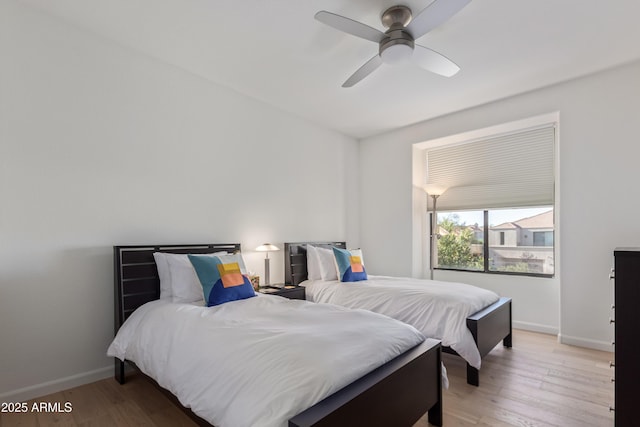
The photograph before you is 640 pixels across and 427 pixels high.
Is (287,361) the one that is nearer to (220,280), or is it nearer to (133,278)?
(220,280)

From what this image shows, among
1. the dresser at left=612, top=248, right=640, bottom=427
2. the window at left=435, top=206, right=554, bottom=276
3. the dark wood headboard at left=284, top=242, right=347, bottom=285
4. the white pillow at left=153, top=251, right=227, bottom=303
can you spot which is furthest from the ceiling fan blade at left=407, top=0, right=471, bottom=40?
the window at left=435, top=206, right=554, bottom=276

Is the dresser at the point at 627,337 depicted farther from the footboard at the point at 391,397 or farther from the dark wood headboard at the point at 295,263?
the dark wood headboard at the point at 295,263

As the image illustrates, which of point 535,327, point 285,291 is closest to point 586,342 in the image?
point 535,327

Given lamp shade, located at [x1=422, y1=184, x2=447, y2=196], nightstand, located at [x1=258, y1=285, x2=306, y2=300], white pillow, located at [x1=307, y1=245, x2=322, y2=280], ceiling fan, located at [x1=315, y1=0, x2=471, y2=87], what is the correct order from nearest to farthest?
1. ceiling fan, located at [x1=315, y1=0, x2=471, y2=87]
2. nightstand, located at [x1=258, y1=285, x2=306, y2=300]
3. white pillow, located at [x1=307, y1=245, x2=322, y2=280]
4. lamp shade, located at [x1=422, y1=184, x2=447, y2=196]

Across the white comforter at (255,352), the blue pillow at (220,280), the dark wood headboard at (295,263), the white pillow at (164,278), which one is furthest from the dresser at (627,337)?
the dark wood headboard at (295,263)

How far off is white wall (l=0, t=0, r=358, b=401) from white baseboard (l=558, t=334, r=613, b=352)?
11.6 feet

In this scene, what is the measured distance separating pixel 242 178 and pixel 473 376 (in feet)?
9.38

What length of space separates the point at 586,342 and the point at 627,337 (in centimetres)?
228

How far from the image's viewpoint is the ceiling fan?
6.37 ft

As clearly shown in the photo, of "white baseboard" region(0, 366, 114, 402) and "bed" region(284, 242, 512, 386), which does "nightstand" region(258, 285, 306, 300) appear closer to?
"bed" region(284, 242, 512, 386)

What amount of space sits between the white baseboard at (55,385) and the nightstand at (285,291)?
143 cm

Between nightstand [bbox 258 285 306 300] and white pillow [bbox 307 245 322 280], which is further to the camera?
white pillow [bbox 307 245 322 280]

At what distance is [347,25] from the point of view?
2.08m

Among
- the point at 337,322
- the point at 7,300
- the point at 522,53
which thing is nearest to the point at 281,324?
the point at 337,322
